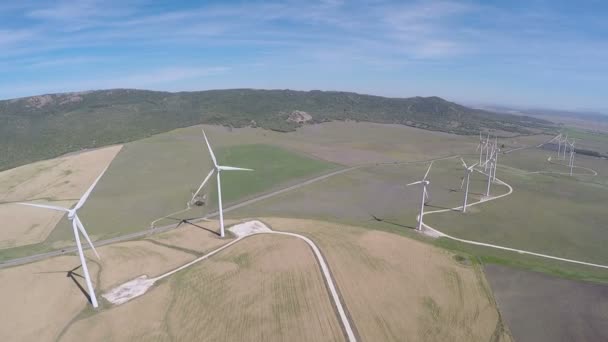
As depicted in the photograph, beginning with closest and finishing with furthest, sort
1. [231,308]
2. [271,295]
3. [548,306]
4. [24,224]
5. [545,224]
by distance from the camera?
1. [231,308]
2. [548,306]
3. [271,295]
4. [545,224]
5. [24,224]

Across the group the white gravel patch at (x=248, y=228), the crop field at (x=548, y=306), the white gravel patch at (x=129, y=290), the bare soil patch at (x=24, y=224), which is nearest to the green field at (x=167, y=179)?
the bare soil patch at (x=24, y=224)

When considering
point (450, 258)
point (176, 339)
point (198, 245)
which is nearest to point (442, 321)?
point (450, 258)

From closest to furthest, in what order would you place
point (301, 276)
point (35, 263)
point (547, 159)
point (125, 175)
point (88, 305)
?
point (88, 305), point (301, 276), point (35, 263), point (125, 175), point (547, 159)

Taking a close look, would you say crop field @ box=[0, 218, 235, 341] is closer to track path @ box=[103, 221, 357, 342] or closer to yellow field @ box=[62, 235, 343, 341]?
track path @ box=[103, 221, 357, 342]

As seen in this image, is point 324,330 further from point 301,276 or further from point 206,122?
point 206,122

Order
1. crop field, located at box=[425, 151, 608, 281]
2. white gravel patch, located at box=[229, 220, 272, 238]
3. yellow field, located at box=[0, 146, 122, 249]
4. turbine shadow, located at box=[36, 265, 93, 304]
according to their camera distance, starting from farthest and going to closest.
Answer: yellow field, located at box=[0, 146, 122, 249] < white gravel patch, located at box=[229, 220, 272, 238] < crop field, located at box=[425, 151, 608, 281] < turbine shadow, located at box=[36, 265, 93, 304]

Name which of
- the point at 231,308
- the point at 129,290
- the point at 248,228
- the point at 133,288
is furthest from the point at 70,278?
the point at 248,228

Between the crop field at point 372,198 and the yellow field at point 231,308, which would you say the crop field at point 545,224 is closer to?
the crop field at point 372,198

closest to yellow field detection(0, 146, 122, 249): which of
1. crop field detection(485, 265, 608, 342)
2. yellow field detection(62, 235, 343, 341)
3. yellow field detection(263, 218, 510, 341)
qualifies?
yellow field detection(62, 235, 343, 341)

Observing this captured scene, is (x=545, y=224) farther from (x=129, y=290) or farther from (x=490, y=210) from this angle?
(x=129, y=290)
